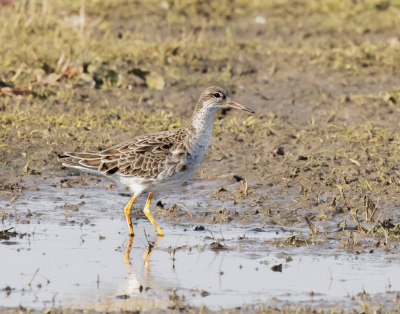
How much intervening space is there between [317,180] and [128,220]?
2426 mm

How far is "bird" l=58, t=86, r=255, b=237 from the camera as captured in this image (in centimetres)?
845

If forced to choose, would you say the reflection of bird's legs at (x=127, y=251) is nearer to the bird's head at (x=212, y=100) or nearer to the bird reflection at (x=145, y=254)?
the bird reflection at (x=145, y=254)

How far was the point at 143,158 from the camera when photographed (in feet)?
27.8

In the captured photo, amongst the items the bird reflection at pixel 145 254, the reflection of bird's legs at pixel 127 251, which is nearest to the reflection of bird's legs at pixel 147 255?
the bird reflection at pixel 145 254

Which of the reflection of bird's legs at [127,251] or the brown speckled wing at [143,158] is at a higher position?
the brown speckled wing at [143,158]

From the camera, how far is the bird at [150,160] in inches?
332

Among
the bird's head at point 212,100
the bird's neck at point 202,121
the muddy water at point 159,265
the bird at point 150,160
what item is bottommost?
the muddy water at point 159,265

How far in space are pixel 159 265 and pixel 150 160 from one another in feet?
5.58

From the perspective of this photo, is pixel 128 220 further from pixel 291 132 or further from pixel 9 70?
pixel 9 70

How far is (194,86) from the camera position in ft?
43.4

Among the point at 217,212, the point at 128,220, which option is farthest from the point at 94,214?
the point at 217,212

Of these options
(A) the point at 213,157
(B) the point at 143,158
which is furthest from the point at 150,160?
(A) the point at 213,157

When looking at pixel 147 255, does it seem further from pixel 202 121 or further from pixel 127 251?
pixel 202 121

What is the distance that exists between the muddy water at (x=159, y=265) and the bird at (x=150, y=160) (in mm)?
437
